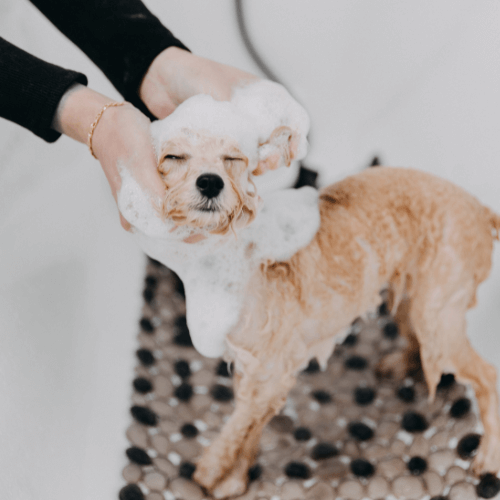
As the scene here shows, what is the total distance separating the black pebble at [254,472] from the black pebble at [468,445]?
426 millimetres

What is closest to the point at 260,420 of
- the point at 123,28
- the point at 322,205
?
the point at 322,205

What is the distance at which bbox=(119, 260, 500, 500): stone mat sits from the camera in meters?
1.06

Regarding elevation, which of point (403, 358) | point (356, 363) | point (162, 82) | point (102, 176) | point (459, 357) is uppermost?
point (162, 82)

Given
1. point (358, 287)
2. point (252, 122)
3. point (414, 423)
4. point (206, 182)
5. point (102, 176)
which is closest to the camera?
point (206, 182)

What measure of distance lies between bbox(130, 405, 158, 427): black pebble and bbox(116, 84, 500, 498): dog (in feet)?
0.55

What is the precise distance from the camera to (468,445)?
1.06 metres

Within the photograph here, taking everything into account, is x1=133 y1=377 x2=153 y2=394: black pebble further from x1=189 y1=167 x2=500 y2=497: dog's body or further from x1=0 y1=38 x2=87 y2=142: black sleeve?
x1=0 y1=38 x2=87 y2=142: black sleeve

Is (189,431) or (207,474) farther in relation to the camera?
(189,431)

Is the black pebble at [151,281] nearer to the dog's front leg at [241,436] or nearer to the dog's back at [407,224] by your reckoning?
the dog's front leg at [241,436]

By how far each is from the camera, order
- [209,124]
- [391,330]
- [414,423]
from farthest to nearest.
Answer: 1. [391,330]
2. [414,423]
3. [209,124]

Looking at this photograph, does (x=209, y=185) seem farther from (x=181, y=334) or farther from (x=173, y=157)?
(x=181, y=334)

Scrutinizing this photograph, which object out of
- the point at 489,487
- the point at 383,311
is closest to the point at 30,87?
the point at 383,311

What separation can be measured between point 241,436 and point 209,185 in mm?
607

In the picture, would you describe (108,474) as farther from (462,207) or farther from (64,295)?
(462,207)
